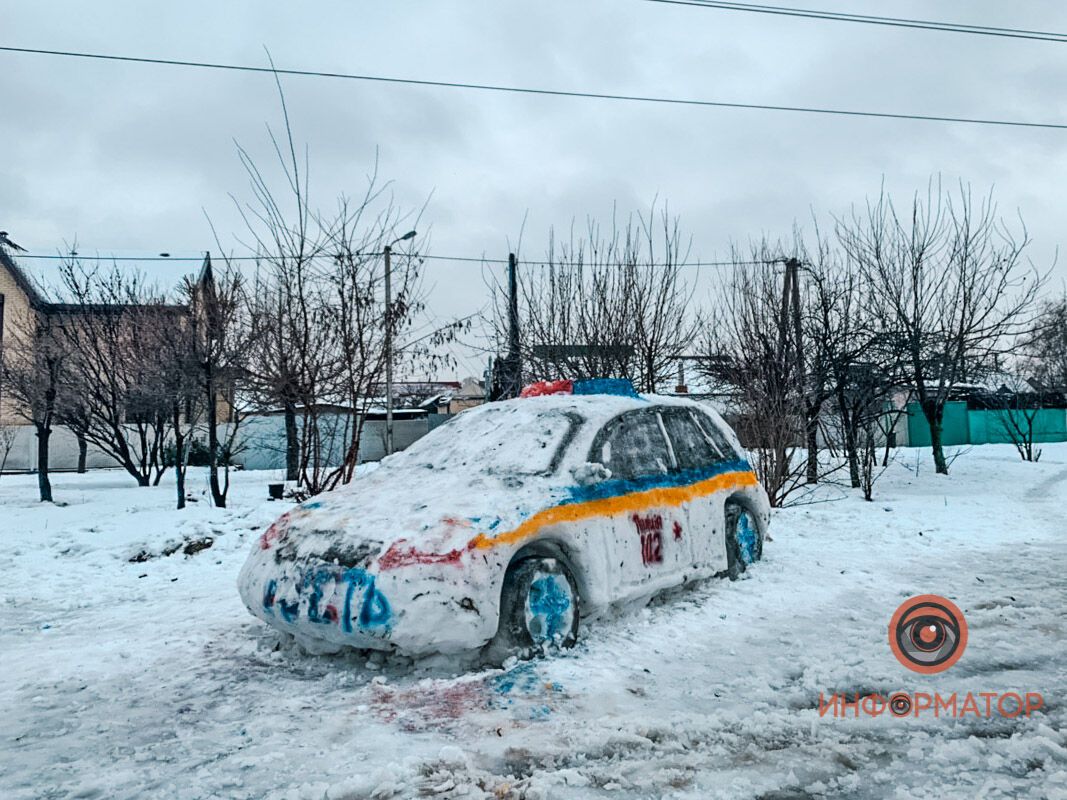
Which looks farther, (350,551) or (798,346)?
(798,346)

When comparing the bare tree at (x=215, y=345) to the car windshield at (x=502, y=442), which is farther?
the bare tree at (x=215, y=345)

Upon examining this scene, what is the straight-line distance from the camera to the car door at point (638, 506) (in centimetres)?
495

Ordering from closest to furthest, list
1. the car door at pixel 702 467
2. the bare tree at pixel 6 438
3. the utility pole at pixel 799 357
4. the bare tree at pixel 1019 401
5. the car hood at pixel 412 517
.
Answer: the car hood at pixel 412 517, the car door at pixel 702 467, the utility pole at pixel 799 357, the bare tree at pixel 6 438, the bare tree at pixel 1019 401

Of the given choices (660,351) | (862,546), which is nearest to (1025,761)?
(862,546)

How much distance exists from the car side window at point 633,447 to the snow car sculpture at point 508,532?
0.01 m

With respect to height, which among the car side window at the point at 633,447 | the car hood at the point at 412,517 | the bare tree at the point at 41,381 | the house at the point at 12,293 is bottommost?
the car hood at the point at 412,517

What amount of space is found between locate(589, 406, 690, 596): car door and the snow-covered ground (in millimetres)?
367

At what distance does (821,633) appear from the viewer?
16.1 feet

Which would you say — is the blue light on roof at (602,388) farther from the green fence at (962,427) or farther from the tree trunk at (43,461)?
the green fence at (962,427)

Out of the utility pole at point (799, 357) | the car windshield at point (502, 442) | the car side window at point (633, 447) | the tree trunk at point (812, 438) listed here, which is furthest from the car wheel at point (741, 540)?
the tree trunk at point (812, 438)

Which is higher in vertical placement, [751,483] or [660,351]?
[660,351]

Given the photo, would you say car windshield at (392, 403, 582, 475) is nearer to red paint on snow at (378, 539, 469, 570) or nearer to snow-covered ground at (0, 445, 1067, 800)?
red paint on snow at (378, 539, 469, 570)

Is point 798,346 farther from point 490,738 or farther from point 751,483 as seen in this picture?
point 490,738

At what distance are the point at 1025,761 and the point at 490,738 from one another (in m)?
2.17
